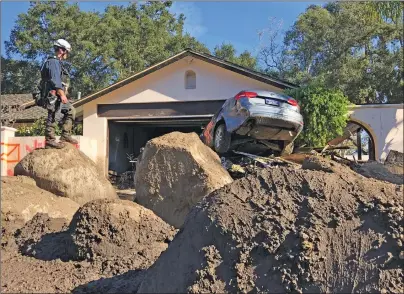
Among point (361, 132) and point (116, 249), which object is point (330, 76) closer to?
point (361, 132)

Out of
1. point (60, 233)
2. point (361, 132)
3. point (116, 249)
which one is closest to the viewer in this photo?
point (116, 249)

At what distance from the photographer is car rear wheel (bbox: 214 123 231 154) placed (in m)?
10.9

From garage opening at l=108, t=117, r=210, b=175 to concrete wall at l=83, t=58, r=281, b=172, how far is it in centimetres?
85

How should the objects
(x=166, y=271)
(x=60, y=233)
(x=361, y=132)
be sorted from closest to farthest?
(x=166, y=271) → (x=60, y=233) → (x=361, y=132)

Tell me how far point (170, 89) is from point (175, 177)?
1048 centimetres

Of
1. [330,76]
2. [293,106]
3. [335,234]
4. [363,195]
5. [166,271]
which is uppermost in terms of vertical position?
[330,76]

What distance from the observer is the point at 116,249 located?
176 inches

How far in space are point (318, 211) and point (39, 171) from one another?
5726 millimetres

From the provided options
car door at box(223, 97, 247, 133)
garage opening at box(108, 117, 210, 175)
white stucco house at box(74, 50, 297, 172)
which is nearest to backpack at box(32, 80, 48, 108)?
car door at box(223, 97, 247, 133)

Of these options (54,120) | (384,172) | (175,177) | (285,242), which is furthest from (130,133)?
(285,242)

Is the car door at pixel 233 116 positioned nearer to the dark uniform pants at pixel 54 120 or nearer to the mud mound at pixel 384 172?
the dark uniform pants at pixel 54 120

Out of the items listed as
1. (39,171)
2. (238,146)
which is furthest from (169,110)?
(39,171)

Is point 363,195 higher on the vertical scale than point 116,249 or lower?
higher

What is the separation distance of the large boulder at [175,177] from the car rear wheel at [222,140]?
3.33m
